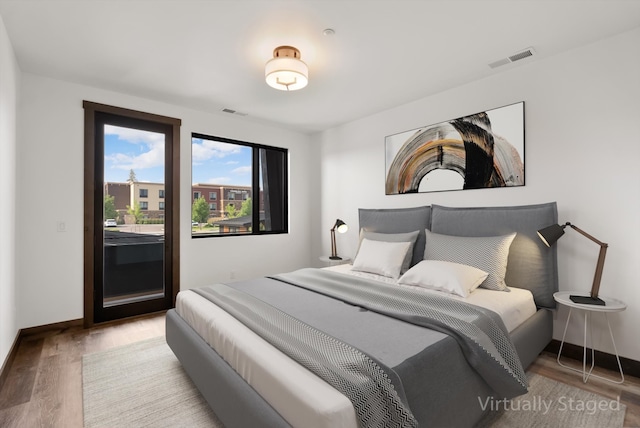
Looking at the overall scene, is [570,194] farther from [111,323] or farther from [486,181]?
[111,323]

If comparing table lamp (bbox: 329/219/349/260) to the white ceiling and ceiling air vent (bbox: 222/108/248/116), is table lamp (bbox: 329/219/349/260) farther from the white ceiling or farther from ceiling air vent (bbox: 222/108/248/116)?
ceiling air vent (bbox: 222/108/248/116)

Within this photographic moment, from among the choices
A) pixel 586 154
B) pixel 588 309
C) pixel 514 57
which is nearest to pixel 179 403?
pixel 588 309

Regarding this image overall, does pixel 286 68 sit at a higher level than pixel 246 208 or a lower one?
higher

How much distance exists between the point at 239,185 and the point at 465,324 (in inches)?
141

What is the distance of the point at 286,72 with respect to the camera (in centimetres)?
239

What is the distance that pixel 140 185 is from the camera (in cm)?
360

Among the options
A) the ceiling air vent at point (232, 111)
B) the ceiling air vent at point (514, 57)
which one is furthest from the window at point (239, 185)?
the ceiling air vent at point (514, 57)

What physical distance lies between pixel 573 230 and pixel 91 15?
3.96m

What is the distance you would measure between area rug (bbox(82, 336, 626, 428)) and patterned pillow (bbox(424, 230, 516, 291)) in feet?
2.41

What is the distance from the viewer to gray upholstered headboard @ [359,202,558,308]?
2.54 m

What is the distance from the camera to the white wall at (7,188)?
2189 mm

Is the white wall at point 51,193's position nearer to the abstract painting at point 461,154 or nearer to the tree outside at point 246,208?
the tree outside at point 246,208

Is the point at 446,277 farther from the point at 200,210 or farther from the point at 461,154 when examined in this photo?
the point at 200,210

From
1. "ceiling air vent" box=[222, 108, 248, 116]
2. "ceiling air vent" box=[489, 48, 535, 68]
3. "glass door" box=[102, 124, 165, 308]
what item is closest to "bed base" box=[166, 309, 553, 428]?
"glass door" box=[102, 124, 165, 308]
